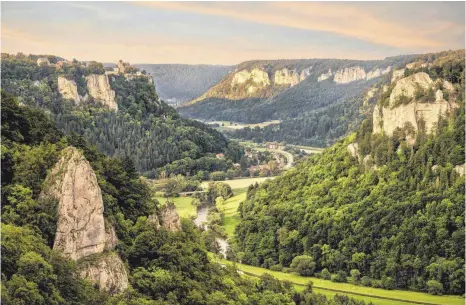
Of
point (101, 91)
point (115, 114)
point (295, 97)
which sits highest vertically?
point (101, 91)

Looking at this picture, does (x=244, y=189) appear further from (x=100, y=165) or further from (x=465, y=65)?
(x=100, y=165)

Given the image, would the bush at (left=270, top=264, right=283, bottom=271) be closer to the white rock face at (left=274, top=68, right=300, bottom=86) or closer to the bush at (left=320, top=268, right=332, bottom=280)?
the bush at (left=320, top=268, right=332, bottom=280)

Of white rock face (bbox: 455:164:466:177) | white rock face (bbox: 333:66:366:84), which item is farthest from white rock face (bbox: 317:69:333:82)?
white rock face (bbox: 455:164:466:177)

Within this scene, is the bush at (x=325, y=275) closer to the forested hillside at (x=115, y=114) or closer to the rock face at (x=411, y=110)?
the rock face at (x=411, y=110)

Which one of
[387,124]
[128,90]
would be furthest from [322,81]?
[387,124]

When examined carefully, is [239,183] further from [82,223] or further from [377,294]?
[82,223]

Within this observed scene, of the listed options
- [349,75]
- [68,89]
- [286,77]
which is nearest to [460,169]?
[68,89]

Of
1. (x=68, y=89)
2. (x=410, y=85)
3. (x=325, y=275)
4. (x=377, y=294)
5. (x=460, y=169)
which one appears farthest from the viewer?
(x=68, y=89)
